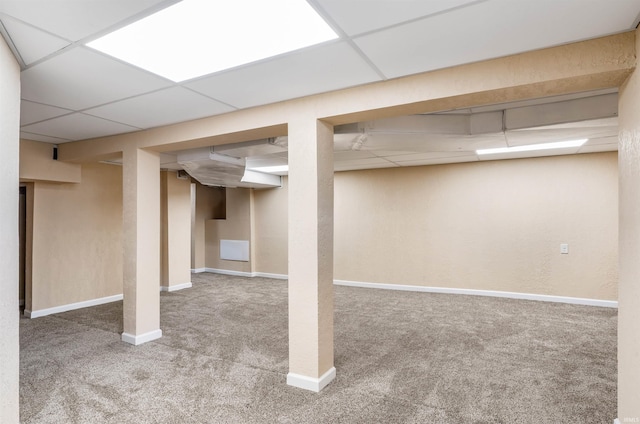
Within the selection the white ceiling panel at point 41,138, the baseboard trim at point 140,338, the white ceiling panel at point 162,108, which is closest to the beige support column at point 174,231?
the white ceiling panel at point 41,138

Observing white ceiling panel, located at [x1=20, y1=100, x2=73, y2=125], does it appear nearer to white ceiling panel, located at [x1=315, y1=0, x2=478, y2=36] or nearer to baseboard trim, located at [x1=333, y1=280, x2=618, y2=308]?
white ceiling panel, located at [x1=315, y1=0, x2=478, y2=36]

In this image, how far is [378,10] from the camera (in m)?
1.58

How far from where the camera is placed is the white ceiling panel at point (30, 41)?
5.43ft

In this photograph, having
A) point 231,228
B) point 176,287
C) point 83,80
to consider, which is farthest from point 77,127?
point 231,228

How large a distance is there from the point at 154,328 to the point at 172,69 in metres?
2.92

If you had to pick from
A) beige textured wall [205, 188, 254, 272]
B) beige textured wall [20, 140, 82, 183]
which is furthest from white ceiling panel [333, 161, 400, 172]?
beige textured wall [20, 140, 82, 183]

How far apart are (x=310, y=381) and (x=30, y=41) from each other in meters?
2.75

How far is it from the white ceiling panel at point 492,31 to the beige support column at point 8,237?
182 cm

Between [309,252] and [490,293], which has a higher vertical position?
[309,252]

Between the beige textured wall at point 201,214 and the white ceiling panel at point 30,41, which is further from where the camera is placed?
the beige textured wall at point 201,214

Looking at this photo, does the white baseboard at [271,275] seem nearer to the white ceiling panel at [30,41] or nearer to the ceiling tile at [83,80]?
the ceiling tile at [83,80]

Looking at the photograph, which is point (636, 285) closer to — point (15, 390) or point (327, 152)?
point (327, 152)

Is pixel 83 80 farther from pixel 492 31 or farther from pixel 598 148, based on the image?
pixel 598 148

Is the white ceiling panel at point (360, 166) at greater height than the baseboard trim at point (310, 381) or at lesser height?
greater
